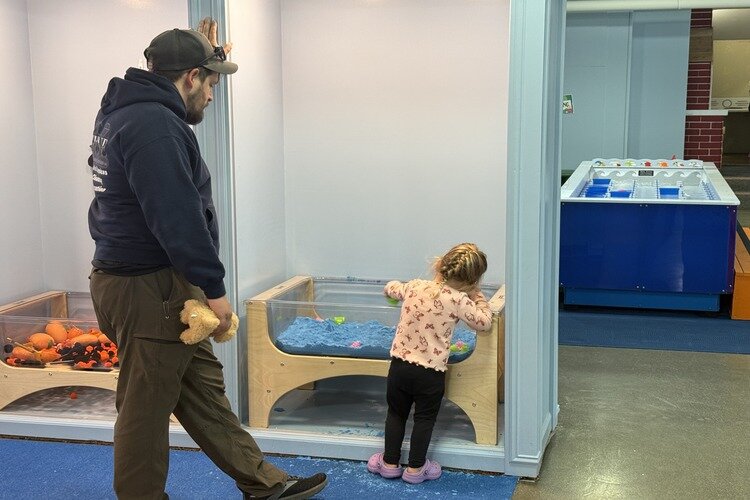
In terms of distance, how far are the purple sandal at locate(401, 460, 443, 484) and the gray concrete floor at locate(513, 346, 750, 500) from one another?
311 millimetres

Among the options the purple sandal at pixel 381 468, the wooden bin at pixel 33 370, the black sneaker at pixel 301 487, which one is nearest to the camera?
the black sneaker at pixel 301 487

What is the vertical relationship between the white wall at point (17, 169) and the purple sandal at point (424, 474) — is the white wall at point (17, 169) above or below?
above

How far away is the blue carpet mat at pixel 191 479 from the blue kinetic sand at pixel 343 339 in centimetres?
44

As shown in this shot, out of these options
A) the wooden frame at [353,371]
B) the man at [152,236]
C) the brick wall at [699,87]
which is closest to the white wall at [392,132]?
the wooden frame at [353,371]

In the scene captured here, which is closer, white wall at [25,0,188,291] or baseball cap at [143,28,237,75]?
baseball cap at [143,28,237,75]

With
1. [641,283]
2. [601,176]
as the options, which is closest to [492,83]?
[641,283]

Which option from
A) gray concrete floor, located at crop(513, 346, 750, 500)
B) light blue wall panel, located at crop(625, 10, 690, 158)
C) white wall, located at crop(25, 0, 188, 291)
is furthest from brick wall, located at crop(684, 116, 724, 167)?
white wall, located at crop(25, 0, 188, 291)

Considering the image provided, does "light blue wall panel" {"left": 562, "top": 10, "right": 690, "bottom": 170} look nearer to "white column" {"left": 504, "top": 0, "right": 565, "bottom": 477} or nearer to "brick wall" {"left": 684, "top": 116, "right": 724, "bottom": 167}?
"brick wall" {"left": 684, "top": 116, "right": 724, "bottom": 167}

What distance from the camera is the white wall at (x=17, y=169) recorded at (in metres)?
3.92

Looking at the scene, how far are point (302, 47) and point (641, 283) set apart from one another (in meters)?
3.29

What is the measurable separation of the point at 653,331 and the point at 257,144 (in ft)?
10.3

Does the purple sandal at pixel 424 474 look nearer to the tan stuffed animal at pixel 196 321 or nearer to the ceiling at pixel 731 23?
the tan stuffed animal at pixel 196 321

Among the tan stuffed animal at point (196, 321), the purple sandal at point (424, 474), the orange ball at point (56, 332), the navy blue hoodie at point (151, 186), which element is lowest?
the purple sandal at point (424, 474)

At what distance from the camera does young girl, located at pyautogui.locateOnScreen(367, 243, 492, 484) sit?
10.3 ft
